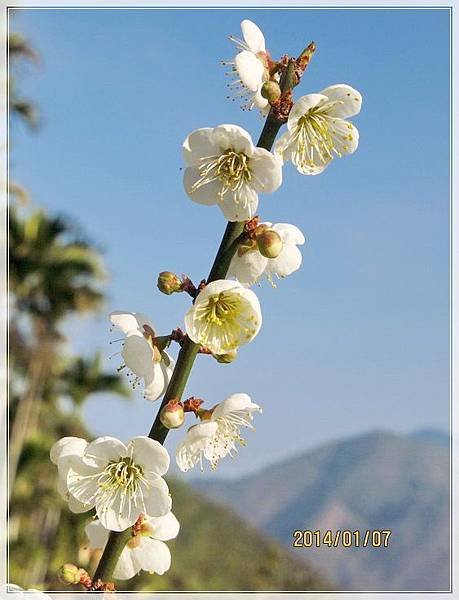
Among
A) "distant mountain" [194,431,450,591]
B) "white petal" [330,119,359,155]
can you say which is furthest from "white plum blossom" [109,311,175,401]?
"distant mountain" [194,431,450,591]

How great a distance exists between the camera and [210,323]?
119cm

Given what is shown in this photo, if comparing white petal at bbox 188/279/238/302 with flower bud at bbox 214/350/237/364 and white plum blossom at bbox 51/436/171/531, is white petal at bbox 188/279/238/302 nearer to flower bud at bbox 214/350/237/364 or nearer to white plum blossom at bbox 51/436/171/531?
flower bud at bbox 214/350/237/364

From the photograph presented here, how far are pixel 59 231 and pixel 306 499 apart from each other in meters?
28.4

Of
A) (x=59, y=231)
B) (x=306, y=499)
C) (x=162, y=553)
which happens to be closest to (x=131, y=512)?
(x=162, y=553)

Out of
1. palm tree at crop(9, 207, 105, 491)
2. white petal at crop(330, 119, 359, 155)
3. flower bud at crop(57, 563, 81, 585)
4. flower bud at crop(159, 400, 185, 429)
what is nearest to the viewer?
flower bud at crop(159, 400, 185, 429)

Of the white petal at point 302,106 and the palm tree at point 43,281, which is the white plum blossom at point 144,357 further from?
the palm tree at point 43,281

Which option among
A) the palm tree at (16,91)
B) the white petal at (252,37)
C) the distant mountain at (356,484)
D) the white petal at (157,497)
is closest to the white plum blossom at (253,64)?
the white petal at (252,37)

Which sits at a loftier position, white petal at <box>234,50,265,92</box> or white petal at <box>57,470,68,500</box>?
white petal at <box>234,50,265,92</box>

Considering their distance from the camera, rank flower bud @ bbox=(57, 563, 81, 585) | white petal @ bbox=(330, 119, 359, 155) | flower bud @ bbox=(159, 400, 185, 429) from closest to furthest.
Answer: flower bud @ bbox=(159, 400, 185, 429), flower bud @ bbox=(57, 563, 81, 585), white petal @ bbox=(330, 119, 359, 155)

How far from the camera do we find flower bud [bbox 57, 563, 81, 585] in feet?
3.94

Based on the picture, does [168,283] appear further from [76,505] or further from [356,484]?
[356,484]

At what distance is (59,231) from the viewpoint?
58.0 ft

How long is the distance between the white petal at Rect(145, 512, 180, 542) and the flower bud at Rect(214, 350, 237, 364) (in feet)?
1.06

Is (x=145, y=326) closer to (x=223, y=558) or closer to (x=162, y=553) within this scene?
(x=162, y=553)
